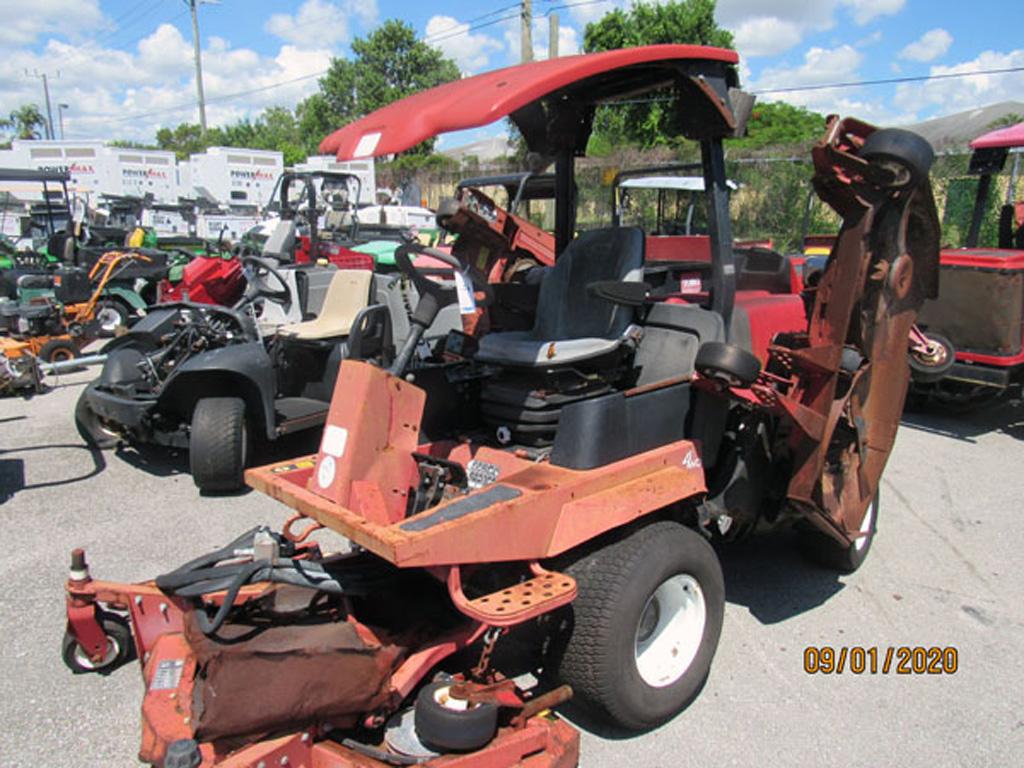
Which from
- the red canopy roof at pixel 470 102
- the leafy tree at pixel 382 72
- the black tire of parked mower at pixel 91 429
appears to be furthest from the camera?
the leafy tree at pixel 382 72

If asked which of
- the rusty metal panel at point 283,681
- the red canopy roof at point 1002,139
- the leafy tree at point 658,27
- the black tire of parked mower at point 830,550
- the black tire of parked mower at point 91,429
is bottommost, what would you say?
the black tire of parked mower at point 830,550

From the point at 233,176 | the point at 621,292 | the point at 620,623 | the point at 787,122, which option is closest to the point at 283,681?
the point at 620,623

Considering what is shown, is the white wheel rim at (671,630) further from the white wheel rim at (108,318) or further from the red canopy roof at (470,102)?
the white wheel rim at (108,318)

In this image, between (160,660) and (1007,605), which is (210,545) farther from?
(1007,605)

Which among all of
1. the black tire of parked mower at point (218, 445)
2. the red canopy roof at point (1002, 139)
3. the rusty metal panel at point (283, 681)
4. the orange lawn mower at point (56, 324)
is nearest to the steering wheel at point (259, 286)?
the orange lawn mower at point (56, 324)

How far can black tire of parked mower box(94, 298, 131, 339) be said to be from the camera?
1043 centimetres

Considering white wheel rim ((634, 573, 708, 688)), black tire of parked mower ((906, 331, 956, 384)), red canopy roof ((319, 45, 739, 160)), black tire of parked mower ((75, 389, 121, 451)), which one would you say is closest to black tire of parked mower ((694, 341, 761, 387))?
white wheel rim ((634, 573, 708, 688))

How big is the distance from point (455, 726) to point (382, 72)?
55.4 metres

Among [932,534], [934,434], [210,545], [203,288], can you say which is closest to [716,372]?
[932,534]

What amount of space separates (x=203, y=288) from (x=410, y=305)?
275 centimetres

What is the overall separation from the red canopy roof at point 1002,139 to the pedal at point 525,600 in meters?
7.26

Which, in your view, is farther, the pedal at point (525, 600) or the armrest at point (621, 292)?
the armrest at point (621, 292)

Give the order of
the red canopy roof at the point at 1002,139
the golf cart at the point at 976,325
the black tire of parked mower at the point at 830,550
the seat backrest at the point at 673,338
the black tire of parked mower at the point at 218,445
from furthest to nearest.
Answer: the red canopy roof at the point at 1002,139
the golf cart at the point at 976,325
the black tire of parked mower at the point at 218,445
the black tire of parked mower at the point at 830,550
the seat backrest at the point at 673,338

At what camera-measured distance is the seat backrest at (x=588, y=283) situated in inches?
127
